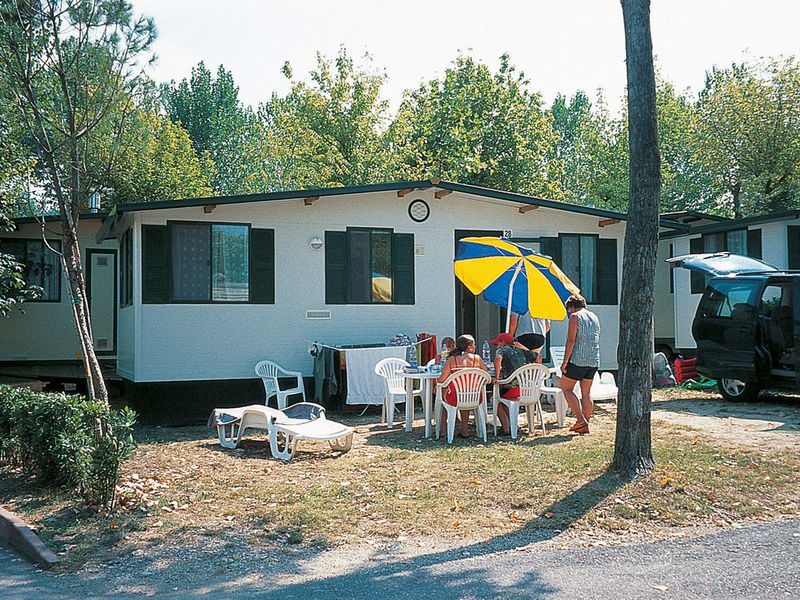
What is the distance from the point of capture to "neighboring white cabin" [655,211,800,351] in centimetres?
1386

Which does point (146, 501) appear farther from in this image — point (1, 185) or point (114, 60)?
point (1, 185)

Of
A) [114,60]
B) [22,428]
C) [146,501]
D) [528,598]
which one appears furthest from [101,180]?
[528,598]

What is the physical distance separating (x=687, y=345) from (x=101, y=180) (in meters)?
11.4

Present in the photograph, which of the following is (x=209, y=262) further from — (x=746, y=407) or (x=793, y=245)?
(x=793, y=245)

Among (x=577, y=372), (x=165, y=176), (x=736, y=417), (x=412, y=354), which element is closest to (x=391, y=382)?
(x=412, y=354)

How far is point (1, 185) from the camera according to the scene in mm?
12016

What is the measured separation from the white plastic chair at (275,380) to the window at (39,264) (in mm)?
6228

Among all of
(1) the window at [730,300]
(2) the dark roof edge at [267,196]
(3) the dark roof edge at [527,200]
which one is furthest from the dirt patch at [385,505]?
(3) the dark roof edge at [527,200]

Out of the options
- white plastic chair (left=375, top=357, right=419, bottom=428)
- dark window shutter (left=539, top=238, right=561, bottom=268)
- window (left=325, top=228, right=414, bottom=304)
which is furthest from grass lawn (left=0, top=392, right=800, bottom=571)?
dark window shutter (left=539, top=238, right=561, bottom=268)

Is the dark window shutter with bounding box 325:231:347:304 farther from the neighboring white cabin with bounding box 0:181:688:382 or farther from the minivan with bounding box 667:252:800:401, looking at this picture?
the minivan with bounding box 667:252:800:401

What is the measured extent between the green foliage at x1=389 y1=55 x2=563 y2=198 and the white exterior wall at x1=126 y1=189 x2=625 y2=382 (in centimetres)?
1766

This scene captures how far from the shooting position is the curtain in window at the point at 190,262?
10945 mm

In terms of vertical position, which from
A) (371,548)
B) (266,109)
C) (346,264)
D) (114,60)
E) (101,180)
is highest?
(266,109)

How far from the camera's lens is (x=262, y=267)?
11375 mm
